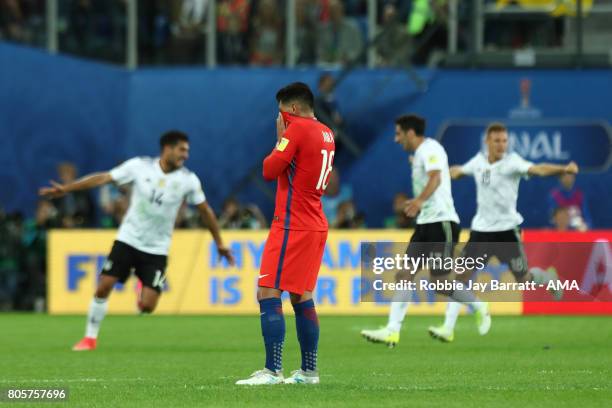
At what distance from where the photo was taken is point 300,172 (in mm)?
10578

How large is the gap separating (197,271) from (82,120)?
16.3 feet

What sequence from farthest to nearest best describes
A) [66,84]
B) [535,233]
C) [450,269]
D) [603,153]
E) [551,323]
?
[66,84] → [603,153] → [535,233] → [551,323] → [450,269]

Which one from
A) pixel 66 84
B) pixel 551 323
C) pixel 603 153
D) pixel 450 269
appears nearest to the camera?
pixel 450 269

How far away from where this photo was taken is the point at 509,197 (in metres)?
16.1

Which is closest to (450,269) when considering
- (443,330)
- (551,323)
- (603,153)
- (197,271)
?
(443,330)

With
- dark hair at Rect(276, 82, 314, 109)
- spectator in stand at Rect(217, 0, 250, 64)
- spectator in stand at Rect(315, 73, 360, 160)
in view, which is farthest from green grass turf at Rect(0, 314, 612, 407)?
spectator in stand at Rect(217, 0, 250, 64)

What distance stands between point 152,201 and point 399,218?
26.1 ft

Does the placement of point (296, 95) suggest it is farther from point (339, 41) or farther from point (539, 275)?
point (339, 41)

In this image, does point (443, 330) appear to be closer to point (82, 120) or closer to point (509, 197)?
point (509, 197)

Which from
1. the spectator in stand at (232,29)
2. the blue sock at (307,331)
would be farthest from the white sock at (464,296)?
the spectator in stand at (232,29)

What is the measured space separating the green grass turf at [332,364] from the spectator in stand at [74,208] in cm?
373

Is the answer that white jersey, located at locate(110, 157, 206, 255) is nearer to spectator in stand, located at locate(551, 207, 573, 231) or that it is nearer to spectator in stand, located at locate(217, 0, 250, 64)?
spectator in stand, located at locate(551, 207, 573, 231)

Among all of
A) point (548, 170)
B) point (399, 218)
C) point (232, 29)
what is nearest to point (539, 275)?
point (548, 170)

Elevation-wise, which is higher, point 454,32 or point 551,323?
point 454,32
